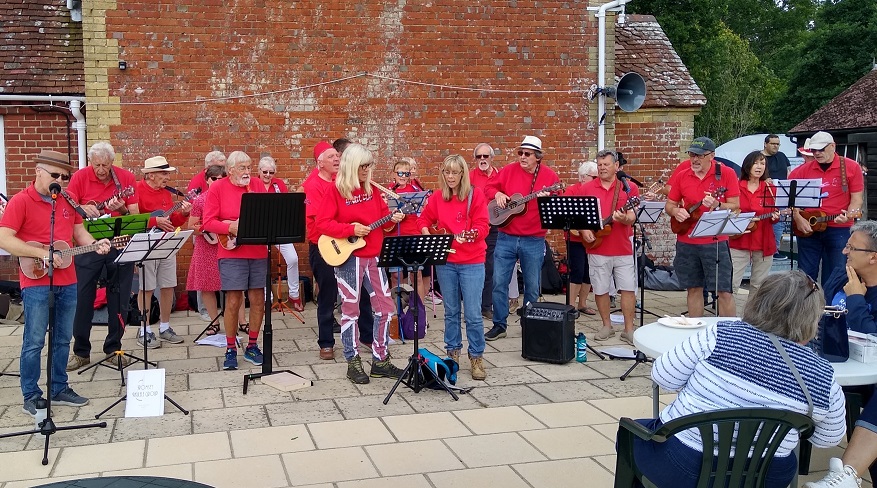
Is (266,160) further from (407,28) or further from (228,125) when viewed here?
(407,28)

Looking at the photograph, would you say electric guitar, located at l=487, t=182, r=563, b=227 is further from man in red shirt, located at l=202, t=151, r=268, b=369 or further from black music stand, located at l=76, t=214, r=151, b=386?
black music stand, located at l=76, t=214, r=151, b=386

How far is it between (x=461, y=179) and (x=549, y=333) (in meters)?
1.74

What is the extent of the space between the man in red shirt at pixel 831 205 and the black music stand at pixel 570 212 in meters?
2.64

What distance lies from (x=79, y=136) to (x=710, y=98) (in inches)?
→ 1047

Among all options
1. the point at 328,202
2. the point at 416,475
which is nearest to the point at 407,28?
the point at 328,202

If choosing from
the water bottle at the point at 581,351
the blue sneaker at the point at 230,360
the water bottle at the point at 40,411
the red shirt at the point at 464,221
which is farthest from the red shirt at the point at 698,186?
the water bottle at the point at 40,411

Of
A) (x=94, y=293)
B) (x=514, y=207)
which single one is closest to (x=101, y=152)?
(x=94, y=293)

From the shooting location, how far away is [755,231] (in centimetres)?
900

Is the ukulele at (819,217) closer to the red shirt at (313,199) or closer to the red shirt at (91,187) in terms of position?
the red shirt at (313,199)

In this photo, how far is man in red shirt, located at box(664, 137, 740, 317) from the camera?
8117 millimetres

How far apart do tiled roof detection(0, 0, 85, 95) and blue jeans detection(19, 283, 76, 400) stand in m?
5.28

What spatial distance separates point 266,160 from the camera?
858cm

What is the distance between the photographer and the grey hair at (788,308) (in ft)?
11.4

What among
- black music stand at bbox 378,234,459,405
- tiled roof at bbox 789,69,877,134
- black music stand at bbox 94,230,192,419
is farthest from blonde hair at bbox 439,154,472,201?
tiled roof at bbox 789,69,877,134
